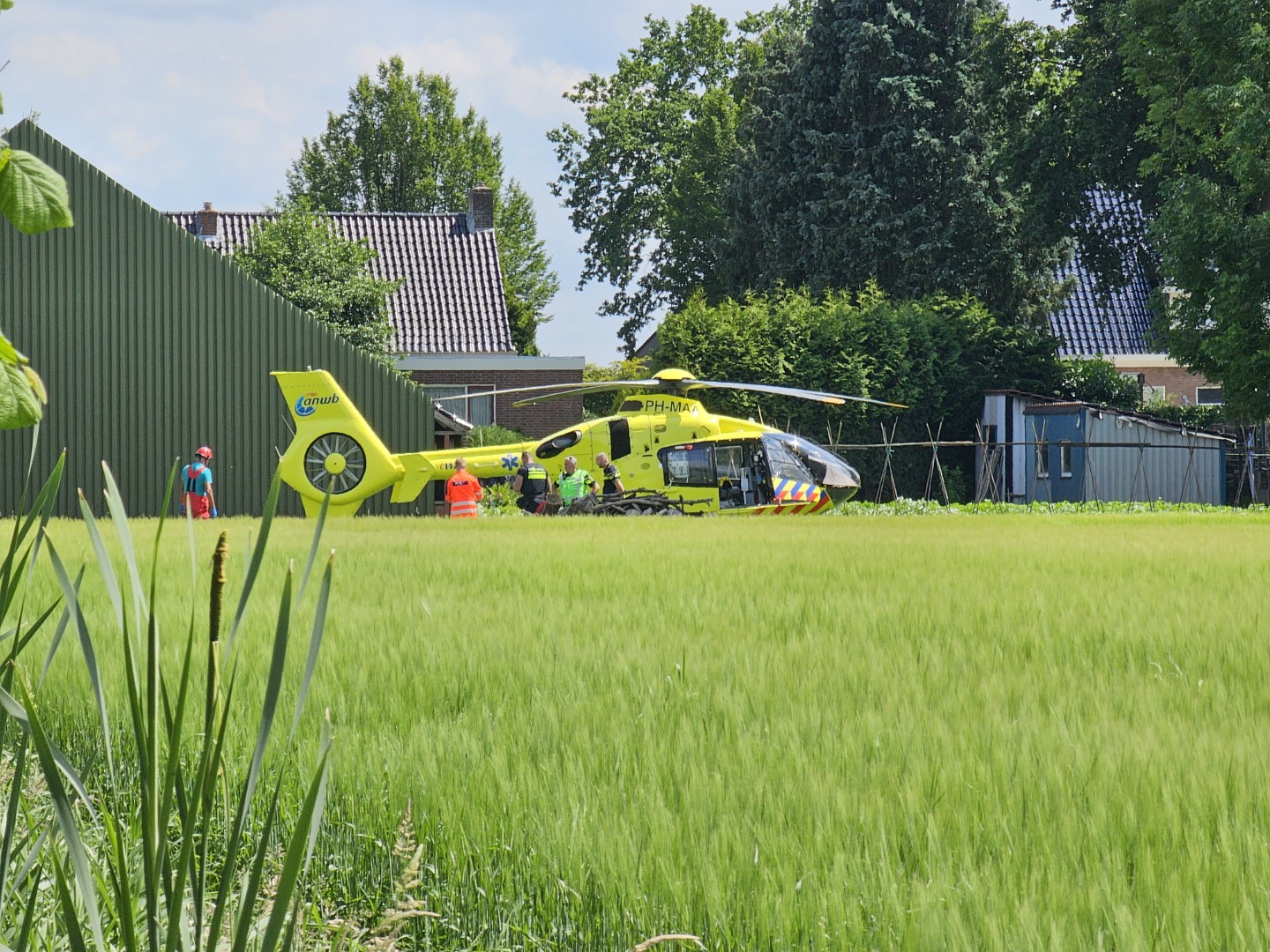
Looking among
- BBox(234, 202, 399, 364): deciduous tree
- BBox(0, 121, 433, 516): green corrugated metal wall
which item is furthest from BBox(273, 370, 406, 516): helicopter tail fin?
BBox(234, 202, 399, 364): deciduous tree

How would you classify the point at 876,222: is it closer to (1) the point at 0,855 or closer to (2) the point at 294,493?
(2) the point at 294,493

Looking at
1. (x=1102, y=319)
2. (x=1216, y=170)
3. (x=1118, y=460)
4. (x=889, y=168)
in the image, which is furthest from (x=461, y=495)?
(x=1102, y=319)

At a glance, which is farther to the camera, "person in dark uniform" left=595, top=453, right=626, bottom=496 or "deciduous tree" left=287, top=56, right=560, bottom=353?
"deciduous tree" left=287, top=56, right=560, bottom=353

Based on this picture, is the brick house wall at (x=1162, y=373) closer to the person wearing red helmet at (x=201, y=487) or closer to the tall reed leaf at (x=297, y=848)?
the person wearing red helmet at (x=201, y=487)

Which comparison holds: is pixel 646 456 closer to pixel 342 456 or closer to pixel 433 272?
pixel 342 456

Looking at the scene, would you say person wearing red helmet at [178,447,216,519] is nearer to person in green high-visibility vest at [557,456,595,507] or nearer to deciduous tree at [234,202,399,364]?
person in green high-visibility vest at [557,456,595,507]

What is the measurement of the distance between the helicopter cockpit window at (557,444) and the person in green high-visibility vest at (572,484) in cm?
56

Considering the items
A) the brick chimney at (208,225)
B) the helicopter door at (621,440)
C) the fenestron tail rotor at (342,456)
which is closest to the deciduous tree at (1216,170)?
the helicopter door at (621,440)

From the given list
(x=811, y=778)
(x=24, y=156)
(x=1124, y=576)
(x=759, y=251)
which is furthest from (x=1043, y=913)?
(x=759, y=251)

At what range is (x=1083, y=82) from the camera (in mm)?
30734

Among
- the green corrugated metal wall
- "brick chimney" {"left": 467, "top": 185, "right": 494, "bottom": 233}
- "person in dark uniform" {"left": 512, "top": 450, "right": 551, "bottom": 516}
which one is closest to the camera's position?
"person in dark uniform" {"left": 512, "top": 450, "right": 551, "bottom": 516}

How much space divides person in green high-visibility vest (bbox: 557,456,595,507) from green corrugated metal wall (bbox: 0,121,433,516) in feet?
13.2

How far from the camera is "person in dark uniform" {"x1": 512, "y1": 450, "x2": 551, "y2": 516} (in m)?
20.4

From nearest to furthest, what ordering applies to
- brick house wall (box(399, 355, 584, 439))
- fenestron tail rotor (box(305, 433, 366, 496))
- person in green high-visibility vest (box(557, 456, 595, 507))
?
1. person in green high-visibility vest (box(557, 456, 595, 507))
2. fenestron tail rotor (box(305, 433, 366, 496))
3. brick house wall (box(399, 355, 584, 439))
